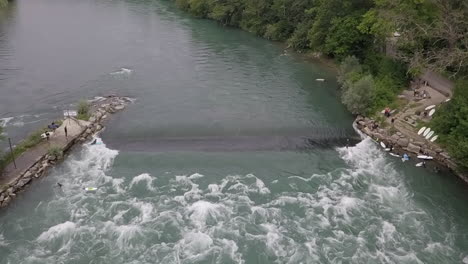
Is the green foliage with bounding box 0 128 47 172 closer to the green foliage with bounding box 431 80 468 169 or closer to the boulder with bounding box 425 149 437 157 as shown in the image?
the boulder with bounding box 425 149 437 157

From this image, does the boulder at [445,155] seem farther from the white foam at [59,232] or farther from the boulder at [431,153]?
the white foam at [59,232]

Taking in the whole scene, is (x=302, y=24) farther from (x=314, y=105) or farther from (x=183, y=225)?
(x=183, y=225)

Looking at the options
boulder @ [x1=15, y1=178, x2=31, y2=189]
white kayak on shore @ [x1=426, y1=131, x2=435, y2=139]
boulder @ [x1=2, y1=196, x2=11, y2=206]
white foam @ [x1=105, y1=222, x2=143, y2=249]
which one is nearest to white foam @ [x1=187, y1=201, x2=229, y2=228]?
white foam @ [x1=105, y1=222, x2=143, y2=249]

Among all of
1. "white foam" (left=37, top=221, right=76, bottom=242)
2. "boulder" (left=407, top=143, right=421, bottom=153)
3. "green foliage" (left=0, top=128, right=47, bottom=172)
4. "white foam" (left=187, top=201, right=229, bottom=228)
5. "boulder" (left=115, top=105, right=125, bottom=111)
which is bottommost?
"white foam" (left=37, top=221, right=76, bottom=242)

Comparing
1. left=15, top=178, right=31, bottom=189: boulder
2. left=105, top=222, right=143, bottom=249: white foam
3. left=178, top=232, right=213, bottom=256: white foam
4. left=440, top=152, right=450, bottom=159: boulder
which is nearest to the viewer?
left=178, top=232, right=213, bottom=256: white foam

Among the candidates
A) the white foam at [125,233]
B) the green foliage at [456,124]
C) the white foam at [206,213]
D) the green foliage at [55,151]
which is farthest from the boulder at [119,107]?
the green foliage at [456,124]

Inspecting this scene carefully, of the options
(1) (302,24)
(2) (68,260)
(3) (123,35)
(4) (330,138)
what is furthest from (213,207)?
(3) (123,35)

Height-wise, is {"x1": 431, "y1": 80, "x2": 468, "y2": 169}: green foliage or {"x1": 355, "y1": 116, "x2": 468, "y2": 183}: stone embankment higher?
{"x1": 431, "y1": 80, "x2": 468, "y2": 169}: green foliage

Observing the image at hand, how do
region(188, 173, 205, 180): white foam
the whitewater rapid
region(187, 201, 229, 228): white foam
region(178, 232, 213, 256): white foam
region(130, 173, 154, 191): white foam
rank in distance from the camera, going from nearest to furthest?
the whitewater rapid, region(178, 232, 213, 256): white foam, region(187, 201, 229, 228): white foam, region(130, 173, 154, 191): white foam, region(188, 173, 205, 180): white foam
